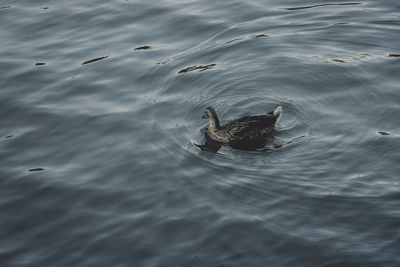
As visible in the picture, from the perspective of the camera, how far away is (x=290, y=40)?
1524 cm

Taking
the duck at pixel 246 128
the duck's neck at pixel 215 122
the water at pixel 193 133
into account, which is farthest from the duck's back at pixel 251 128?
the water at pixel 193 133

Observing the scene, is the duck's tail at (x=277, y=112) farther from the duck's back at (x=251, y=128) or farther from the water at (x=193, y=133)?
the water at (x=193, y=133)

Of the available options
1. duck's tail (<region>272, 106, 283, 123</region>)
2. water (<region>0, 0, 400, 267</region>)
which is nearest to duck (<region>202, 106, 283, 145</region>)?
duck's tail (<region>272, 106, 283, 123</region>)

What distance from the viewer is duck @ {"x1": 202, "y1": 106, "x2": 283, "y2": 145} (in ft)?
38.3

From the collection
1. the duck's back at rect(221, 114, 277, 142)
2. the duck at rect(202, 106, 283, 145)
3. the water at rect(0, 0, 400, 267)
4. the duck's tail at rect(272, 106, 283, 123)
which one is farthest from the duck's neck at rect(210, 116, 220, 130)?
the duck's tail at rect(272, 106, 283, 123)

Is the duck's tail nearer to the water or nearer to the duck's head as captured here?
the water

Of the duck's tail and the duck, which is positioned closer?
the duck

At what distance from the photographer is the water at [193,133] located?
9.03 meters

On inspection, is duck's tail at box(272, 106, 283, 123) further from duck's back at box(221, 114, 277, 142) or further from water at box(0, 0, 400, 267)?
water at box(0, 0, 400, 267)

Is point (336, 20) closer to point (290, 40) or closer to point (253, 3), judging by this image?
point (290, 40)

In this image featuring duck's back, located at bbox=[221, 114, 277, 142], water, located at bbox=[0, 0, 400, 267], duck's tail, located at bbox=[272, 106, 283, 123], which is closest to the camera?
water, located at bbox=[0, 0, 400, 267]

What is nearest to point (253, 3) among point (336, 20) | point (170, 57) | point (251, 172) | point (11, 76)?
point (336, 20)

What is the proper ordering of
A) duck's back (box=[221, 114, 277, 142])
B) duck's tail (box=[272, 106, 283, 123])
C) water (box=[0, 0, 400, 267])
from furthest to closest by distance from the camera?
duck's tail (box=[272, 106, 283, 123])
duck's back (box=[221, 114, 277, 142])
water (box=[0, 0, 400, 267])

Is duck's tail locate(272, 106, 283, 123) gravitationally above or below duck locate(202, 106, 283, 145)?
above
